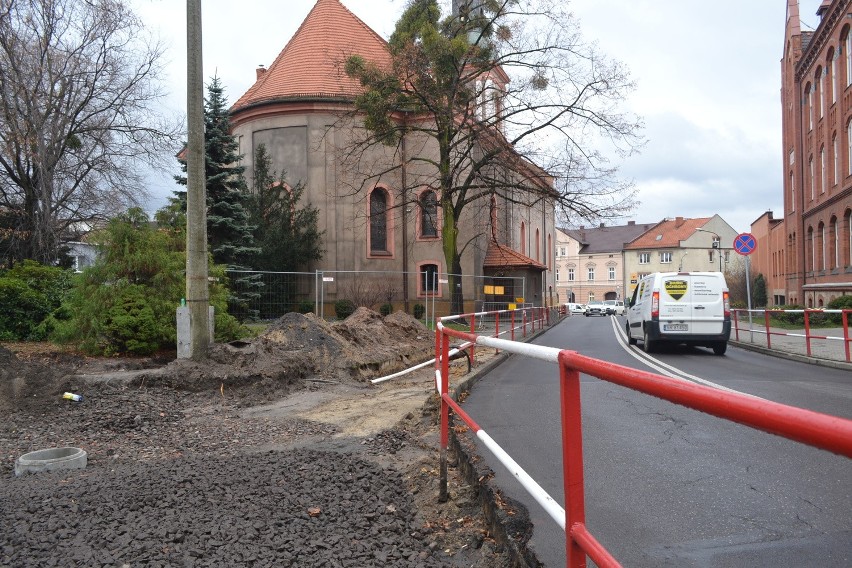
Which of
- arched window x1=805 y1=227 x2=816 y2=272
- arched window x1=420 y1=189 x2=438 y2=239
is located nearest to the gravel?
arched window x1=420 y1=189 x2=438 y2=239

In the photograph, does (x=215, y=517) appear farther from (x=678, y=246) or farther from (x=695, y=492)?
(x=678, y=246)

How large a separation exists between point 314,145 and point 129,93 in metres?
9.64

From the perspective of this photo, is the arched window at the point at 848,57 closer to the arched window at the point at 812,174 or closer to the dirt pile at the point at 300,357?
the arched window at the point at 812,174

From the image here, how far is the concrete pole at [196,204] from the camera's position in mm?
11461

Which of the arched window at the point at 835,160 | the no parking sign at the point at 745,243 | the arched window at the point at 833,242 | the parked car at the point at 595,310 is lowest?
the parked car at the point at 595,310

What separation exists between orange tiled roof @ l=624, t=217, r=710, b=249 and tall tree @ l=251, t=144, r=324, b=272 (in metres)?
73.5

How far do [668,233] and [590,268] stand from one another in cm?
1298

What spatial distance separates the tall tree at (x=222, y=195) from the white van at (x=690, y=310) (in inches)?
620

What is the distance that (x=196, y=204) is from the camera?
1155 centimetres

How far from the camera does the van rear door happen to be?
16.5 metres

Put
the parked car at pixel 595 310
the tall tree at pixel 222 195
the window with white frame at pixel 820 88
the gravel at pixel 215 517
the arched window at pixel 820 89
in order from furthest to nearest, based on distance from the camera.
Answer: the parked car at pixel 595 310, the arched window at pixel 820 89, the window with white frame at pixel 820 88, the tall tree at pixel 222 195, the gravel at pixel 215 517

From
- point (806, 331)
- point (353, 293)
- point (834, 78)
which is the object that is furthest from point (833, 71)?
point (353, 293)

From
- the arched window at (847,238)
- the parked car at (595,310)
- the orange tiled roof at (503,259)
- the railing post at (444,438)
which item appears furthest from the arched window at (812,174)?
the railing post at (444,438)

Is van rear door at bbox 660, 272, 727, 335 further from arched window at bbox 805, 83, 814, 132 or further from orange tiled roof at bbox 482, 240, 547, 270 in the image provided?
arched window at bbox 805, 83, 814, 132
